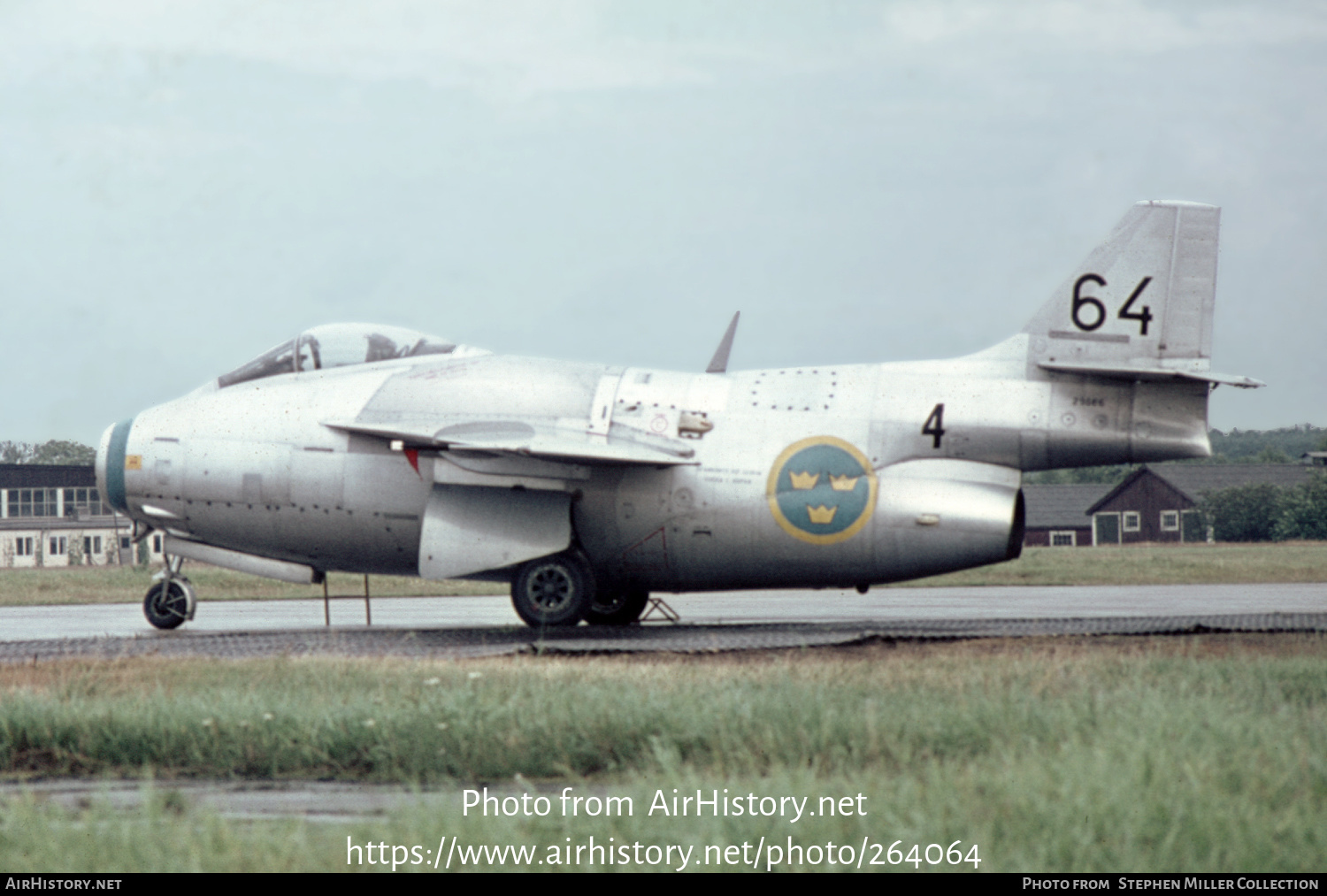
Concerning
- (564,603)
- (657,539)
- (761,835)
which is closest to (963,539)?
(657,539)

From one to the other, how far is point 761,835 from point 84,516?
101603 millimetres

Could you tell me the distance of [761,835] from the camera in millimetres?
5234

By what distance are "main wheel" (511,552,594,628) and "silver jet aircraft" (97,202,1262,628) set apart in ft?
0.08

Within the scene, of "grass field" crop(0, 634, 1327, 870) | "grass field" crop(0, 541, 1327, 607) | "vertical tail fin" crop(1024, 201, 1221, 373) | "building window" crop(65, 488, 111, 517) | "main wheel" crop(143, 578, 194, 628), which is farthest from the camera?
"building window" crop(65, 488, 111, 517)

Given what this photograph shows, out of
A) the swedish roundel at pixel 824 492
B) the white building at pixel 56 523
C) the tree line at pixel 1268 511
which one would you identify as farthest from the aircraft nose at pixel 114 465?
the tree line at pixel 1268 511

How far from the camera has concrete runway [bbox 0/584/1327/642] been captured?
18.3 meters

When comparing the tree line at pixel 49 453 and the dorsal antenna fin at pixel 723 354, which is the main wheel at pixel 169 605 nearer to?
the dorsal antenna fin at pixel 723 354

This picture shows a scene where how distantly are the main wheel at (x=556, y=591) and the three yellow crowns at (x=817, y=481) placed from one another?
2.65 metres

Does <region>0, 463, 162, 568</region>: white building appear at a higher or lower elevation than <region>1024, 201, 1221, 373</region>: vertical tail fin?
lower

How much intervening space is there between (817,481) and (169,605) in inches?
337

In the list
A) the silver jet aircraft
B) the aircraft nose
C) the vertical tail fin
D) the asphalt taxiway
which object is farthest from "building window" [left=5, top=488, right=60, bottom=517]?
the vertical tail fin

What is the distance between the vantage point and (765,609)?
22.8m

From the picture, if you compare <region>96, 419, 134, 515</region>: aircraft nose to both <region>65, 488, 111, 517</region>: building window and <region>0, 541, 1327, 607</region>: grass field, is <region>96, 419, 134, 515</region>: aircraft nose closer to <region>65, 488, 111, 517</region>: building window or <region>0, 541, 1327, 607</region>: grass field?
<region>0, 541, 1327, 607</region>: grass field

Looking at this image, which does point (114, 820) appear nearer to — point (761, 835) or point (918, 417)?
point (761, 835)
